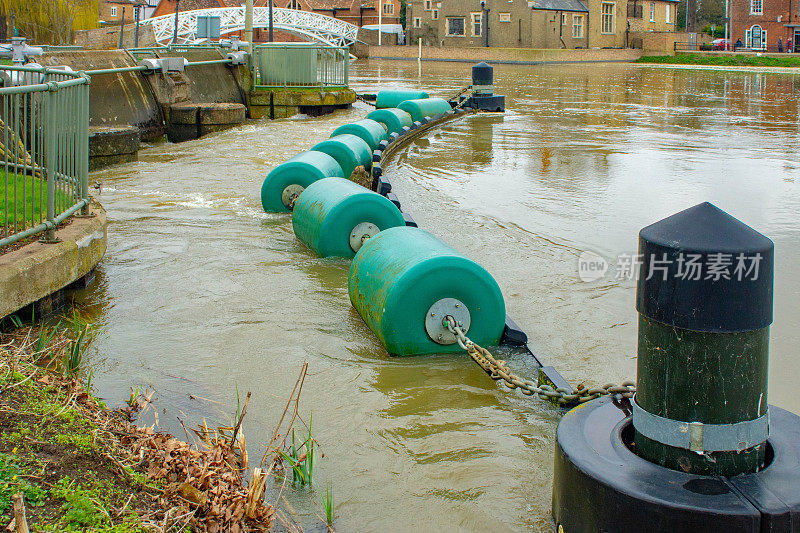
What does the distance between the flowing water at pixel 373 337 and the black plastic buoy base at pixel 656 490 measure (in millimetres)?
509

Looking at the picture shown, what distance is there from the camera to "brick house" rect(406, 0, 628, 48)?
7600 cm

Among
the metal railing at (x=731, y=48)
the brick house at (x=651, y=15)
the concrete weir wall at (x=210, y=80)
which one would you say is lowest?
the concrete weir wall at (x=210, y=80)

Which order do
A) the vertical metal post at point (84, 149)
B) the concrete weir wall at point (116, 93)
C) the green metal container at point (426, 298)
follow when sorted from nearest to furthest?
the green metal container at point (426, 298)
the vertical metal post at point (84, 149)
the concrete weir wall at point (116, 93)

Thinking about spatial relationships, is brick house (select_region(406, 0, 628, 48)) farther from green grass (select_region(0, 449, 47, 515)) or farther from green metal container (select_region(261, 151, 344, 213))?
green grass (select_region(0, 449, 47, 515))

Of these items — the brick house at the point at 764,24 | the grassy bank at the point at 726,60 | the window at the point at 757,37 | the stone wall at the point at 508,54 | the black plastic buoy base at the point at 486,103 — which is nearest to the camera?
the black plastic buoy base at the point at 486,103

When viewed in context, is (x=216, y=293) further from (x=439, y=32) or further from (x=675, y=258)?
(x=439, y=32)

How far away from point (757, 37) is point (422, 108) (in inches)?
2904

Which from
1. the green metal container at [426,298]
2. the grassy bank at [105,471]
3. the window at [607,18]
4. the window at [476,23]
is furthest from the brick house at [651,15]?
the grassy bank at [105,471]

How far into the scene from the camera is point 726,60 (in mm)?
58656

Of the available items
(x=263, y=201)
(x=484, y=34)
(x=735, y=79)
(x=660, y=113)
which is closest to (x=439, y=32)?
(x=484, y=34)

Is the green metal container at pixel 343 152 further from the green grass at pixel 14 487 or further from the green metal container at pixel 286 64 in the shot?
the green metal container at pixel 286 64

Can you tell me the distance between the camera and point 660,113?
22406 mm

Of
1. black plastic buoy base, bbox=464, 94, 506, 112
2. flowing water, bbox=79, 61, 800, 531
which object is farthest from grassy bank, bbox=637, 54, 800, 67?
flowing water, bbox=79, 61, 800, 531

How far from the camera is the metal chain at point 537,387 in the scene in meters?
3.59
